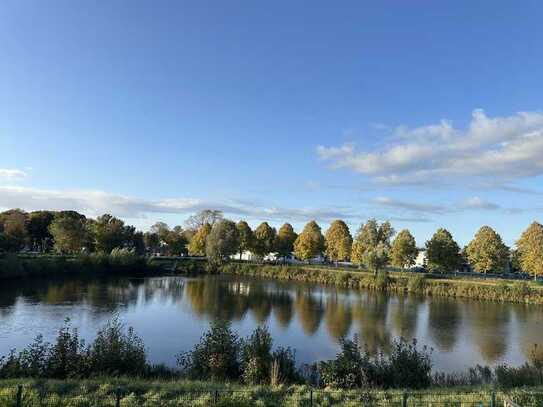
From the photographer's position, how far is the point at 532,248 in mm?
50688

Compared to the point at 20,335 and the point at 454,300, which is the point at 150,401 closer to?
the point at 20,335

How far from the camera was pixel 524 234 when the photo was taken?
5438 cm

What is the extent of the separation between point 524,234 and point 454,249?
8442 mm

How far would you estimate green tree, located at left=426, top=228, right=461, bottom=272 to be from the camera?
55.8 m

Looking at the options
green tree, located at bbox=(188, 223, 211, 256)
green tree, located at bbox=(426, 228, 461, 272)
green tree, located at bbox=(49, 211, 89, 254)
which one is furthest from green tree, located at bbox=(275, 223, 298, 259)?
green tree, located at bbox=(49, 211, 89, 254)

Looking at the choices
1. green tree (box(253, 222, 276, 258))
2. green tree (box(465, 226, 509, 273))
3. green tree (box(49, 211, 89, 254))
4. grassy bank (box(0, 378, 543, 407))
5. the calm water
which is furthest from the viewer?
green tree (box(253, 222, 276, 258))

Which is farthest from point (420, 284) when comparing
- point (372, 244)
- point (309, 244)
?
point (309, 244)

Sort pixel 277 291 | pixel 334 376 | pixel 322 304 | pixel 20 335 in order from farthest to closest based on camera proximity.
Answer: pixel 277 291 → pixel 322 304 → pixel 20 335 → pixel 334 376

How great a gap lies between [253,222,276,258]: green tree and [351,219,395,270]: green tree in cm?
1717

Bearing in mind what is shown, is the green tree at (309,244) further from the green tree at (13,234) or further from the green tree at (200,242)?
the green tree at (13,234)

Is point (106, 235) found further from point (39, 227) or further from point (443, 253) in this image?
point (443, 253)

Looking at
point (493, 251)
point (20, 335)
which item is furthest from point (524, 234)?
point (20, 335)

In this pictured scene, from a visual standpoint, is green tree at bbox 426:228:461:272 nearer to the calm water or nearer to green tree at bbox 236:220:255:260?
the calm water

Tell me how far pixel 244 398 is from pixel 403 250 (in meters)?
52.8
